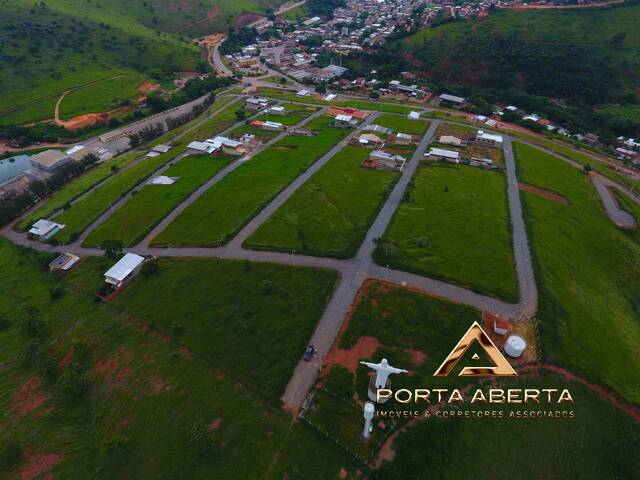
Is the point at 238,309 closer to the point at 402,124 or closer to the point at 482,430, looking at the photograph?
the point at 482,430

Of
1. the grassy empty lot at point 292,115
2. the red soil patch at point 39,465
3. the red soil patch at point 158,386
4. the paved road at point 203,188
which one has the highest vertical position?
the red soil patch at point 158,386

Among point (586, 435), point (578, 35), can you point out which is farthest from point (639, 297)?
point (578, 35)

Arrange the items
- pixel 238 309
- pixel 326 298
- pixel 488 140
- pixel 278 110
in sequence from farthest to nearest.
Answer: pixel 278 110
pixel 488 140
pixel 238 309
pixel 326 298

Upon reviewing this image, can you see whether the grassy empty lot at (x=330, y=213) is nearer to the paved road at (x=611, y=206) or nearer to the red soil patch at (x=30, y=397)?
the red soil patch at (x=30, y=397)

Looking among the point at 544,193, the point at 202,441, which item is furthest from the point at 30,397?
the point at 544,193

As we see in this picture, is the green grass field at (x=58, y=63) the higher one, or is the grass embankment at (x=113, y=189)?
the green grass field at (x=58, y=63)

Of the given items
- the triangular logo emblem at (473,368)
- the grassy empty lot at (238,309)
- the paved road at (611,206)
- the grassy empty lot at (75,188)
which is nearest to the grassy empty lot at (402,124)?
the paved road at (611,206)
